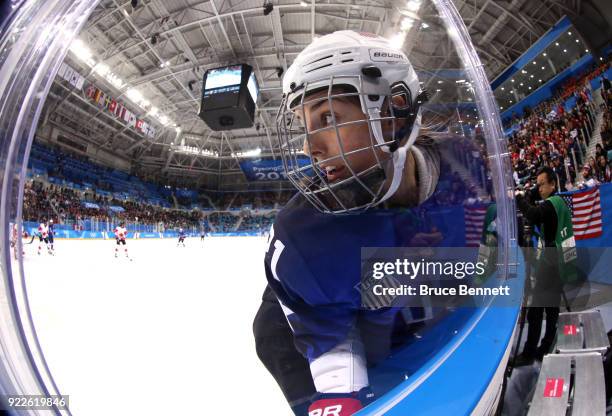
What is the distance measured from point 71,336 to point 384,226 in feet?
2.45

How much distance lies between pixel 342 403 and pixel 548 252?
1.12 m

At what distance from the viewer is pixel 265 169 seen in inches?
25.3

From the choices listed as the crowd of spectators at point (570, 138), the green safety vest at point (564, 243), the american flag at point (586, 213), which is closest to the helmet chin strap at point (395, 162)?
the green safety vest at point (564, 243)

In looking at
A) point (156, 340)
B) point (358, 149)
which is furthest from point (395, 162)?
point (156, 340)

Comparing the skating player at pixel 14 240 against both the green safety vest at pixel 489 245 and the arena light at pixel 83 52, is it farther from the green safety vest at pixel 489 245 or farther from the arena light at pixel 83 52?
the green safety vest at pixel 489 245

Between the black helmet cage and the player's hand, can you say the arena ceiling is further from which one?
the player's hand

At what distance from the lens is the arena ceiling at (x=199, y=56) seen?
50cm

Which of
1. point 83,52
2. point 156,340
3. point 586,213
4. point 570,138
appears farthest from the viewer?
point 570,138

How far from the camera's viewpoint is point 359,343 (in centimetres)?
33

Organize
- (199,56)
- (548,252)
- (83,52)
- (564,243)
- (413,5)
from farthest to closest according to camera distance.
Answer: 1. (564,243)
2. (548,252)
3. (199,56)
4. (413,5)
5. (83,52)

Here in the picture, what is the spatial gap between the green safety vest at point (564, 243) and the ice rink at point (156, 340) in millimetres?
1059

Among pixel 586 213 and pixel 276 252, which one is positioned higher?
pixel 586 213

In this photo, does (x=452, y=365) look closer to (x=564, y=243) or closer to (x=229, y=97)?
(x=229, y=97)

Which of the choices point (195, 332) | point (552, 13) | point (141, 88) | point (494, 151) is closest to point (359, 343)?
point (494, 151)
